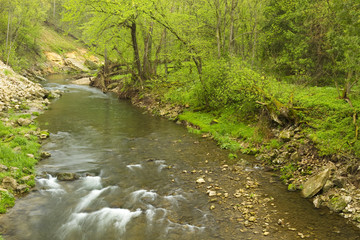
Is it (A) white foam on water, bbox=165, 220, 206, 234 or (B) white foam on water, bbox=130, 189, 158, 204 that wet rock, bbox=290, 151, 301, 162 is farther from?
(B) white foam on water, bbox=130, 189, 158, 204

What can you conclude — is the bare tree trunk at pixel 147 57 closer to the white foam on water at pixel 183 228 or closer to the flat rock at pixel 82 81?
the flat rock at pixel 82 81

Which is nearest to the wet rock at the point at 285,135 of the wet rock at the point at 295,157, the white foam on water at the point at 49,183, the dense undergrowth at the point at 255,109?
the dense undergrowth at the point at 255,109

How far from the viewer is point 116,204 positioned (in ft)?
27.7

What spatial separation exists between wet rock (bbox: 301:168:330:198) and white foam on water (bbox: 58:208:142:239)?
583cm

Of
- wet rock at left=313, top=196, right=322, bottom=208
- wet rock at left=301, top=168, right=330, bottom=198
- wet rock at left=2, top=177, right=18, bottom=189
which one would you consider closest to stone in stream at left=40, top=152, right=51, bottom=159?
wet rock at left=2, top=177, right=18, bottom=189

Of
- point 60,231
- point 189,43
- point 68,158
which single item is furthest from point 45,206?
point 189,43

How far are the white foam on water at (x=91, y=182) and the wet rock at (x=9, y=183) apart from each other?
2277mm

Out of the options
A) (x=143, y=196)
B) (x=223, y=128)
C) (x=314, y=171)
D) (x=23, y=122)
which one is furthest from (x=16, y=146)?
(x=314, y=171)

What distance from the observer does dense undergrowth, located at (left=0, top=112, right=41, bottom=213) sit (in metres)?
8.49

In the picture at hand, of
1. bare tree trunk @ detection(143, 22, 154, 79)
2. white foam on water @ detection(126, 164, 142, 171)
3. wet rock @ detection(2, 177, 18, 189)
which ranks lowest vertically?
white foam on water @ detection(126, 164, 142, 171)

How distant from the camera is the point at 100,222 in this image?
25.0 ft

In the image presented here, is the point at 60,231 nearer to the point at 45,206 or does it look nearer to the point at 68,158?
the point at 45,206

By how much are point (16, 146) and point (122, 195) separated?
6591 millimetres

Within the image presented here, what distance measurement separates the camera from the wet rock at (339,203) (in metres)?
7.67
